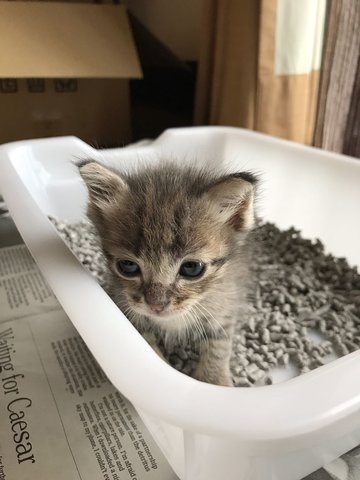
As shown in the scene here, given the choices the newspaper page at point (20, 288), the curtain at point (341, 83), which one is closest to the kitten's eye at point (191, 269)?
the newspaper page at point (20, 288)

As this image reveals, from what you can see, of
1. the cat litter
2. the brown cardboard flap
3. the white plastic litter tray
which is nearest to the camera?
the white plastic litter tray

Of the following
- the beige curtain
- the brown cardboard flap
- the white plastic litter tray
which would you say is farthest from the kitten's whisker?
the brown cardboard flap

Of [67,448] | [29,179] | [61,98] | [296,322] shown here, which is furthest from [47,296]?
[61,98]

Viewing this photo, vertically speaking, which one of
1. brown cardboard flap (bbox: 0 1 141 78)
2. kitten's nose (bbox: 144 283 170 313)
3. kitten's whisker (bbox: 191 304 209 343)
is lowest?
kitten's whisker (bbox: 191 304 209 343)

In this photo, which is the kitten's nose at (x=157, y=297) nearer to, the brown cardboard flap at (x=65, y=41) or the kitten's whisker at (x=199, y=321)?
the kitten's whisker at (x=199, y=321)

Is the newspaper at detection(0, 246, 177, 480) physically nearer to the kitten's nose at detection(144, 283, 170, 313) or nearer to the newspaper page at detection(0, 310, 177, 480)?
the newspaper page at detection(0, 310, 177, 480)

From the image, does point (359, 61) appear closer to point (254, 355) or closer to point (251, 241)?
point (251, 241)

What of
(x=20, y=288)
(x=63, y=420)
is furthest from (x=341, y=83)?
(x=63, y=420)
